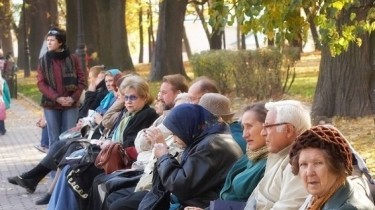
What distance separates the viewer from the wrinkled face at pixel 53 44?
12133 mm

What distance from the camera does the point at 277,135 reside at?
568cm

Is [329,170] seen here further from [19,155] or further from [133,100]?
[19,155]

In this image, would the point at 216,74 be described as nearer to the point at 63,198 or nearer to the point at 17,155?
the point at 17,155

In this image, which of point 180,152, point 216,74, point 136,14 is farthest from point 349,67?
point 136,14

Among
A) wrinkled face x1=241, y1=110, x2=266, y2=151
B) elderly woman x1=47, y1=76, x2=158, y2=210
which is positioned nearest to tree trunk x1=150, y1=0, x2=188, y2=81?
elderly woman x1=47, y1=76, x2=158, y2=210

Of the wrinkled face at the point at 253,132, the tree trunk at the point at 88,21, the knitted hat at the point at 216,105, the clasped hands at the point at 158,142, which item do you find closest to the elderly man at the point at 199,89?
the knitted hat at the point at 216,105

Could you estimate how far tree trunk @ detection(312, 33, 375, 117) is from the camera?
51.9 ft

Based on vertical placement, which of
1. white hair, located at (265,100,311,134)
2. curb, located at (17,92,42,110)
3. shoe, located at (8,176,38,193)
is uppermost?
white hair, located at (265,100,311,134)

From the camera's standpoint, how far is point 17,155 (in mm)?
15336

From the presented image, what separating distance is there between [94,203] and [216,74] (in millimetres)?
14467

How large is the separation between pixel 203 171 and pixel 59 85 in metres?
6.23

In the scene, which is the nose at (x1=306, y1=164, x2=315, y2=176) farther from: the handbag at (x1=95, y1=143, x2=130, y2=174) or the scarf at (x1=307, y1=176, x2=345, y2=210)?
the handbag at (x1=95, y1=143, x2=130, y2=174)

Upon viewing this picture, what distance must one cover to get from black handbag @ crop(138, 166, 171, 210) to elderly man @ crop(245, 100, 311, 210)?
1189 mm

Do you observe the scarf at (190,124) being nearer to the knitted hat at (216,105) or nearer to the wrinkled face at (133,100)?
the knitted hat at (216,105)
